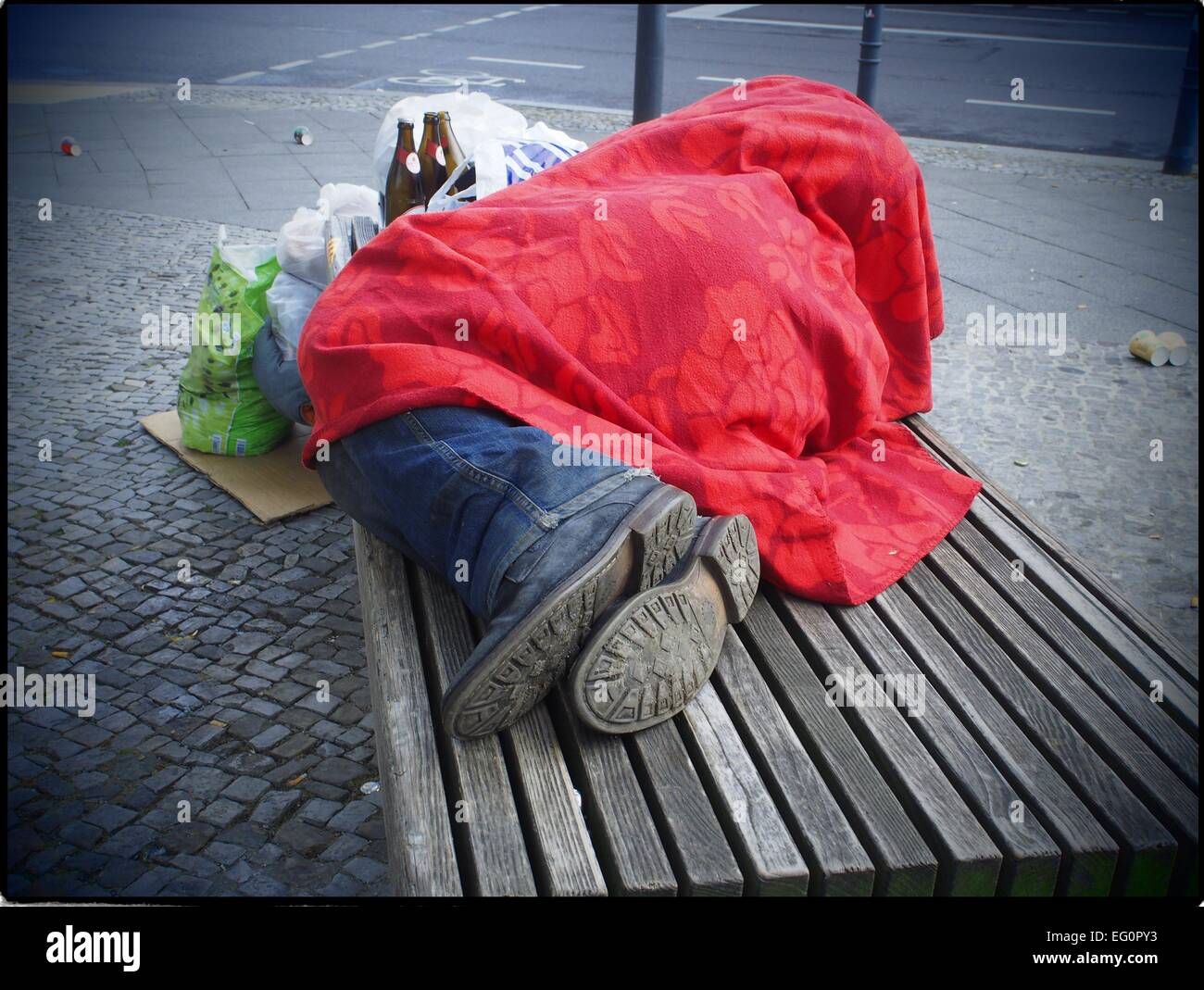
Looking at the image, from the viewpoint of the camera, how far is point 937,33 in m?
12.6

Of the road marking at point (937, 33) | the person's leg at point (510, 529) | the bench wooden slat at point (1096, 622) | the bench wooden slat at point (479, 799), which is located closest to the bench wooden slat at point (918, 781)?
the person's leg at point (510, 529)

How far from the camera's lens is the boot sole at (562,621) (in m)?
1.61

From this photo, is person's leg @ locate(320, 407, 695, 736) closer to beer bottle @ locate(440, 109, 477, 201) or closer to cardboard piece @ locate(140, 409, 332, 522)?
cardboard piece @ locate(140, 409, 332, 522)

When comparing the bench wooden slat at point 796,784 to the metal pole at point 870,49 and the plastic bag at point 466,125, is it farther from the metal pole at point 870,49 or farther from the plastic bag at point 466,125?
the metal pole at point 870,49

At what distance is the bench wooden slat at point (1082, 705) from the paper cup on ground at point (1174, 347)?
2774mm

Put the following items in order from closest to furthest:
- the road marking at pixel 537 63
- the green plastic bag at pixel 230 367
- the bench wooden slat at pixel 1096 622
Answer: the bench wooden slat at pixel 1096 622 → the green plastic bag at pixel 230 367 → the road marking at pixel 537 63

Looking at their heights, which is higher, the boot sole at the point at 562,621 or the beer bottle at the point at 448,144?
the beer bottle at the point at 448,144

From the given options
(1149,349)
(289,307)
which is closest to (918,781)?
(289,307)

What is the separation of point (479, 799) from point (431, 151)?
2.24 m

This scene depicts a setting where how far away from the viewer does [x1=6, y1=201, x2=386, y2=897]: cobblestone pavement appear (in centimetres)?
211

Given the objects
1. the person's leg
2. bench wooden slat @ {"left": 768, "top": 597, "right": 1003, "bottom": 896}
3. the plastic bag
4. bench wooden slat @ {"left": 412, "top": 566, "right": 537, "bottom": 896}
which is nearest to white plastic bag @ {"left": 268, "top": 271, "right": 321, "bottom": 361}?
the plastic bag

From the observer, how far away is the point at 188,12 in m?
13.2

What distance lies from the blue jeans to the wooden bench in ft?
0.45
